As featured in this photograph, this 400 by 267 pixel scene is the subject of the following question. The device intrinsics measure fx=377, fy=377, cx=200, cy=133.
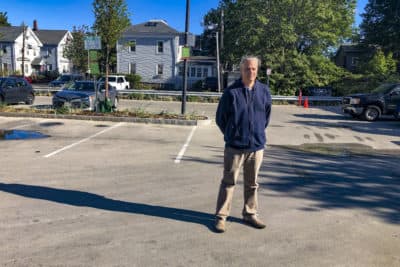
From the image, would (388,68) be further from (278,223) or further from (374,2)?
(278,223)

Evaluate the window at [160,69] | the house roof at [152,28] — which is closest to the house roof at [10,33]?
the house roof at [152,28]

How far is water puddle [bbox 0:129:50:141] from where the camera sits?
1037 cm

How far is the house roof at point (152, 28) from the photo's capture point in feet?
146

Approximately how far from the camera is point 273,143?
1075cm

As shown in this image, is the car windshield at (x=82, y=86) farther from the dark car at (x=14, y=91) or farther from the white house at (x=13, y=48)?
the white house at (x=13, y=48)

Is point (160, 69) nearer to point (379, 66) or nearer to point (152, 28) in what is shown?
point (152, 28)

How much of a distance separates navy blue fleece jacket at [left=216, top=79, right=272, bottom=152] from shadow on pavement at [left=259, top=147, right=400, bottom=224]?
168 cm

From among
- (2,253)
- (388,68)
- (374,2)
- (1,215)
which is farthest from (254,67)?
(374,2)

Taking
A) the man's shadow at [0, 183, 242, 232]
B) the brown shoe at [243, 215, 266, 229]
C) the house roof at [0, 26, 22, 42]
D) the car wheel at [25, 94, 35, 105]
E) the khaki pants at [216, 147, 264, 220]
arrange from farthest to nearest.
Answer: the house roof at [0, 26, 22, 42]
the car wheel at [25, 94, 35, 105]
the man's shadow at [0, 183, 242, 232]
the brown shoe at [243, 215, 266, 229]
the khaki pants at [216, 147, 264, 220]

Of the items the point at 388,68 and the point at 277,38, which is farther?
the point at 388,68

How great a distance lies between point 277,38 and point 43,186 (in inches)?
1087

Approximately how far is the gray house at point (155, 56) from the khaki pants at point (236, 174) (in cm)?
4084

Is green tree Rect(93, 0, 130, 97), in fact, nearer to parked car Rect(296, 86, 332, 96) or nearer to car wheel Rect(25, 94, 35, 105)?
car wheel Rect(25, 94, 35, 105)

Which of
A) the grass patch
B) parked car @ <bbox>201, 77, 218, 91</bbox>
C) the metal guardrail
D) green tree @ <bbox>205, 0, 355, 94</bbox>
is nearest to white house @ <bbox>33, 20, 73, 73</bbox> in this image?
parked car @ <bbox>201, 77, 218, 91</bbox>
